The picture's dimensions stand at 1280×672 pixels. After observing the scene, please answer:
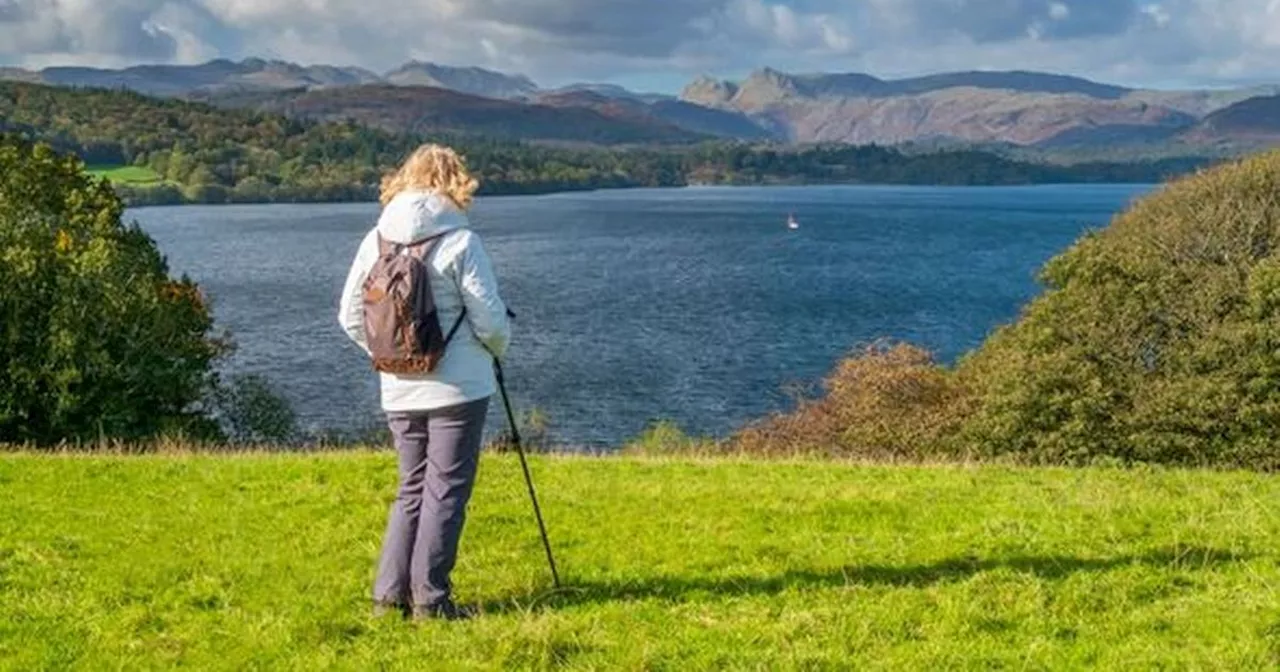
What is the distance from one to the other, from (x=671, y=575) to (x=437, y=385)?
2195mm

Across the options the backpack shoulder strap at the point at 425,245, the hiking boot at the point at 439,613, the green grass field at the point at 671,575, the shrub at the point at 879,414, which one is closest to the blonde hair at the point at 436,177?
the backpack shoulder strap at the point at 425,245

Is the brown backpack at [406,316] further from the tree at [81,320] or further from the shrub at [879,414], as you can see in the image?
the shrub at [879,414]

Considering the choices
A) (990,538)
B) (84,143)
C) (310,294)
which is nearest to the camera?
(990,538)

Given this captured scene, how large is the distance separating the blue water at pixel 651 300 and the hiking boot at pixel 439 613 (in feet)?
119

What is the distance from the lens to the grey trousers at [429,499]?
668cm

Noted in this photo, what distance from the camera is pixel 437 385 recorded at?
6.59 meters

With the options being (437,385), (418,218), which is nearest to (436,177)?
(418,218)

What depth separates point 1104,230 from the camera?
130 feet

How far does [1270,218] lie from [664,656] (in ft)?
110

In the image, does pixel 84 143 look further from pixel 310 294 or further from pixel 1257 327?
pixel 1257 327

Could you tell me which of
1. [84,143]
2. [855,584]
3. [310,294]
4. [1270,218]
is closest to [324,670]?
[855,584]

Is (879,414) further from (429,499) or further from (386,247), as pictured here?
(386,247)

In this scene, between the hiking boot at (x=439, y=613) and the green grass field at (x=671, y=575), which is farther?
the hiking boot at (x=439, y=613)

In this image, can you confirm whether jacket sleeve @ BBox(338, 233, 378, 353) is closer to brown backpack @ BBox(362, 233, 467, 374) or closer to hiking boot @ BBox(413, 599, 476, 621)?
brown backpack @ BBox(362, 233, 467, 374)
